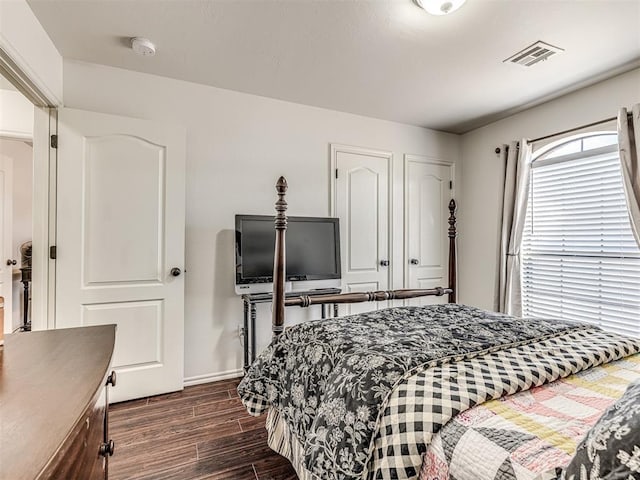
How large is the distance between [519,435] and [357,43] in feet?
7.42

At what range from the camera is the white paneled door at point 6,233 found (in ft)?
10.7

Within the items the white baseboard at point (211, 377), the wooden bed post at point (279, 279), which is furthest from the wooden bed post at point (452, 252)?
the white baseboard at point (211, 377)

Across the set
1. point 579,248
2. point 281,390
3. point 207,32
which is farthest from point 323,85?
point 579,248

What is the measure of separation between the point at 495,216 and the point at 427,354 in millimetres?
2930

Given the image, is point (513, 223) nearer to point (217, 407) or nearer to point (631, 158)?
point (631, 158)

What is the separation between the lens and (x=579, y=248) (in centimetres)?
284

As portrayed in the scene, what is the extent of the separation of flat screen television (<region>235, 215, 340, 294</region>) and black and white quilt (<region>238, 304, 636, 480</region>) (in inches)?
39.6

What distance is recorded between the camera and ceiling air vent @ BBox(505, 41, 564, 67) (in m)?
2.17

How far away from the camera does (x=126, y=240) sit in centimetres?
240

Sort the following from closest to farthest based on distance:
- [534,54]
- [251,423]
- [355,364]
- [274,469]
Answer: [355,364], [274,469], [251,423], [534,54]

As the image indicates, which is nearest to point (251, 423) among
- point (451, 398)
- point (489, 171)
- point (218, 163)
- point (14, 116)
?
point (451, 398)

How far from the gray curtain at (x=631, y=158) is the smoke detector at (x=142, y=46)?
3397 millimetres

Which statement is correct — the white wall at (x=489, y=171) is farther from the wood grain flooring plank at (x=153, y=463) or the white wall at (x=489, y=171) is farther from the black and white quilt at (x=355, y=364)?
the wood grain flooring plank at (x=153, y=463)

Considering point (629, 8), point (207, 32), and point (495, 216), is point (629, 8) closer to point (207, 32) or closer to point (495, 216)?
point (495, 216)
